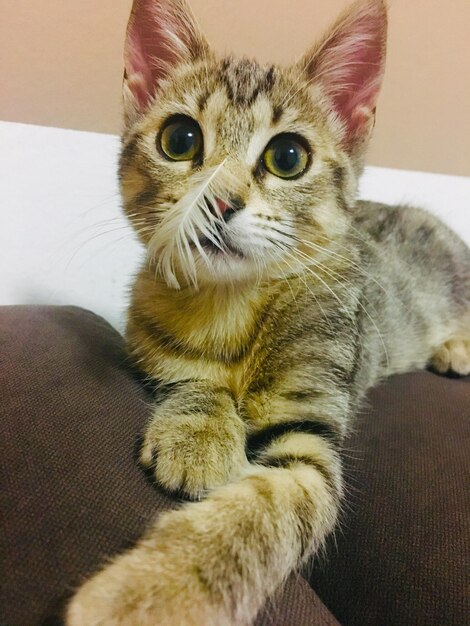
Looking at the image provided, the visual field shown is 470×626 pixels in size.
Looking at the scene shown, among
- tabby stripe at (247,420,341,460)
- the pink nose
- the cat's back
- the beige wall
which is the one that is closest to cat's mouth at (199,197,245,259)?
the pink nose

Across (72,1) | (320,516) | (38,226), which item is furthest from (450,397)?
(72,1)

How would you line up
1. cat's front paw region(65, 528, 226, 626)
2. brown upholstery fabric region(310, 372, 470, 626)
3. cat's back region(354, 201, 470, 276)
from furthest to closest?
cat's back region(354, 201, 470, 276), brown upholstery fabric region(310, 372, 470, 626), cat's front paw region(65, 528, 226, 626)

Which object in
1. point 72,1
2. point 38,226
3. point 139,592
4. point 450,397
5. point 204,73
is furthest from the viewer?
point 38,226

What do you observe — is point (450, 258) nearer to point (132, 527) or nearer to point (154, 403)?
point (154, 403)

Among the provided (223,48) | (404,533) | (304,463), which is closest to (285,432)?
(304,463)

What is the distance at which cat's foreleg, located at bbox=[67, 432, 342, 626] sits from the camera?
471mm

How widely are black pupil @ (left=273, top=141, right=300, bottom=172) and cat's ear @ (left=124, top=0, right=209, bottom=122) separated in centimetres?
28

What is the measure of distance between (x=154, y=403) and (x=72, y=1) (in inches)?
40.9

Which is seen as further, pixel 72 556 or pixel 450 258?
pixel 450 258

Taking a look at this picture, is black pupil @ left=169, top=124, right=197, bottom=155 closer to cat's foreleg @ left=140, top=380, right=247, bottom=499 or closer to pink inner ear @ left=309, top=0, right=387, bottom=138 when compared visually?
pink inner ear @ left=309, top=0, right=387, bottom=138

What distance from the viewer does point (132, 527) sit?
540 millimetres

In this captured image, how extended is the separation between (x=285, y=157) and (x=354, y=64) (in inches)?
10.0

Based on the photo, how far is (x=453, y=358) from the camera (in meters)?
1.23

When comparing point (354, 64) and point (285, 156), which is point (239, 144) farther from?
point (354, 64)
